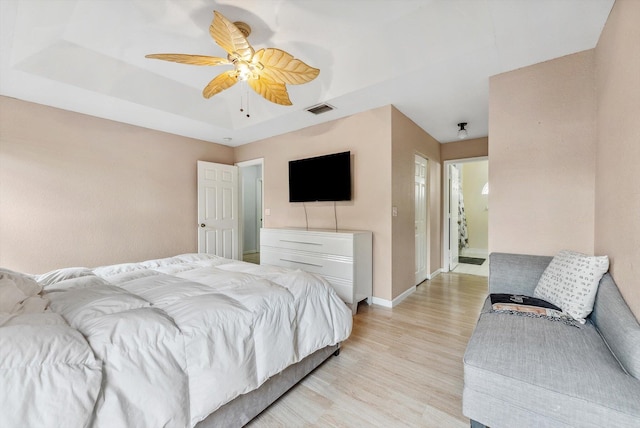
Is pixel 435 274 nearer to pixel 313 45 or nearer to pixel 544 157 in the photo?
pixel 544 157

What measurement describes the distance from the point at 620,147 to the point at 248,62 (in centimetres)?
240

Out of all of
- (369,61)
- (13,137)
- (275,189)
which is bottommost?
(275,189)

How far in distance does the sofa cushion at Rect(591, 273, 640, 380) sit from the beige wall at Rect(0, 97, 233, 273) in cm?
461

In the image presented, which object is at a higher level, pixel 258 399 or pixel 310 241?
pixel 310 241

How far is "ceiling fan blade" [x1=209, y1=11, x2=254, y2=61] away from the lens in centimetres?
163

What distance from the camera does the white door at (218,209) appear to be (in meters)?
4.35

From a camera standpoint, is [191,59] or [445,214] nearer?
[191,59]

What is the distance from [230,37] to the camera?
1.74m

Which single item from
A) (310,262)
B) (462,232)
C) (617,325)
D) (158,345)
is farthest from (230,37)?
(462,232)

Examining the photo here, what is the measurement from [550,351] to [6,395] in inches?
78.2

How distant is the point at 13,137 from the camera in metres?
2.82

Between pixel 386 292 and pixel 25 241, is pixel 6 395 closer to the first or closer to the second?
pixel 386 292

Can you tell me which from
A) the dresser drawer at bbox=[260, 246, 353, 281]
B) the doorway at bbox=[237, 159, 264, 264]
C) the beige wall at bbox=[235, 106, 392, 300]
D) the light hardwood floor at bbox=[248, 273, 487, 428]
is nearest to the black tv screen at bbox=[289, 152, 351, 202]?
the beige wall at bbox=[235, 106, 392, 300]

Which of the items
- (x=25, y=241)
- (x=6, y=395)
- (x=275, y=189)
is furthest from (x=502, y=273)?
(x=25, y=241)
